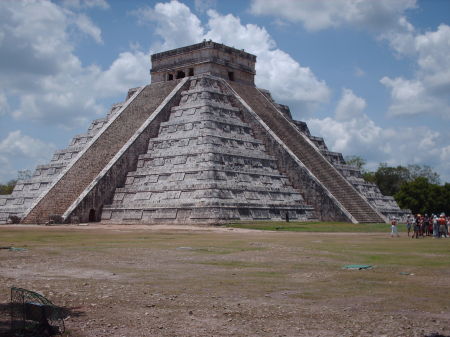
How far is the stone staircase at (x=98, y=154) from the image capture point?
3114 cm

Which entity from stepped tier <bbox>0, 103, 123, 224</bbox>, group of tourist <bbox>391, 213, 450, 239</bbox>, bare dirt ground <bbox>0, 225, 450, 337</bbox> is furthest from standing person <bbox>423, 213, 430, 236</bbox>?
stepped tier <bbox>0, 103, 123, 224</bbox>

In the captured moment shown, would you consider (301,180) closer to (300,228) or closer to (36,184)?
(300,228)

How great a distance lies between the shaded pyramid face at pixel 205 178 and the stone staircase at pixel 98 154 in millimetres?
2037

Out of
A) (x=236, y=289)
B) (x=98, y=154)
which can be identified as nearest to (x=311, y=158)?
(x=98, y=154)

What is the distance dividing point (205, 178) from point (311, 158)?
946cm

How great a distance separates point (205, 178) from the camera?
29719 mm

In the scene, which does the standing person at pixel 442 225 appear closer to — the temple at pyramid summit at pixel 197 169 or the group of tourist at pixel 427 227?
the group of tourist at pixel 427 227

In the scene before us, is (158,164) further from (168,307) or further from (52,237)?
(168,307)

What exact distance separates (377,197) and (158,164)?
53.9 feet

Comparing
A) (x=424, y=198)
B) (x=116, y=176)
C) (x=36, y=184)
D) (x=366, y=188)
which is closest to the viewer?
(x=116, y=176)

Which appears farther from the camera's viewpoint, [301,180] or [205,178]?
[301,180]

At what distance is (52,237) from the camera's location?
1986cm

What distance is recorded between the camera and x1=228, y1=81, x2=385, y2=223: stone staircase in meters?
33.0

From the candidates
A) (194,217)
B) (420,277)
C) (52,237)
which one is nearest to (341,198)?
(194,217)
